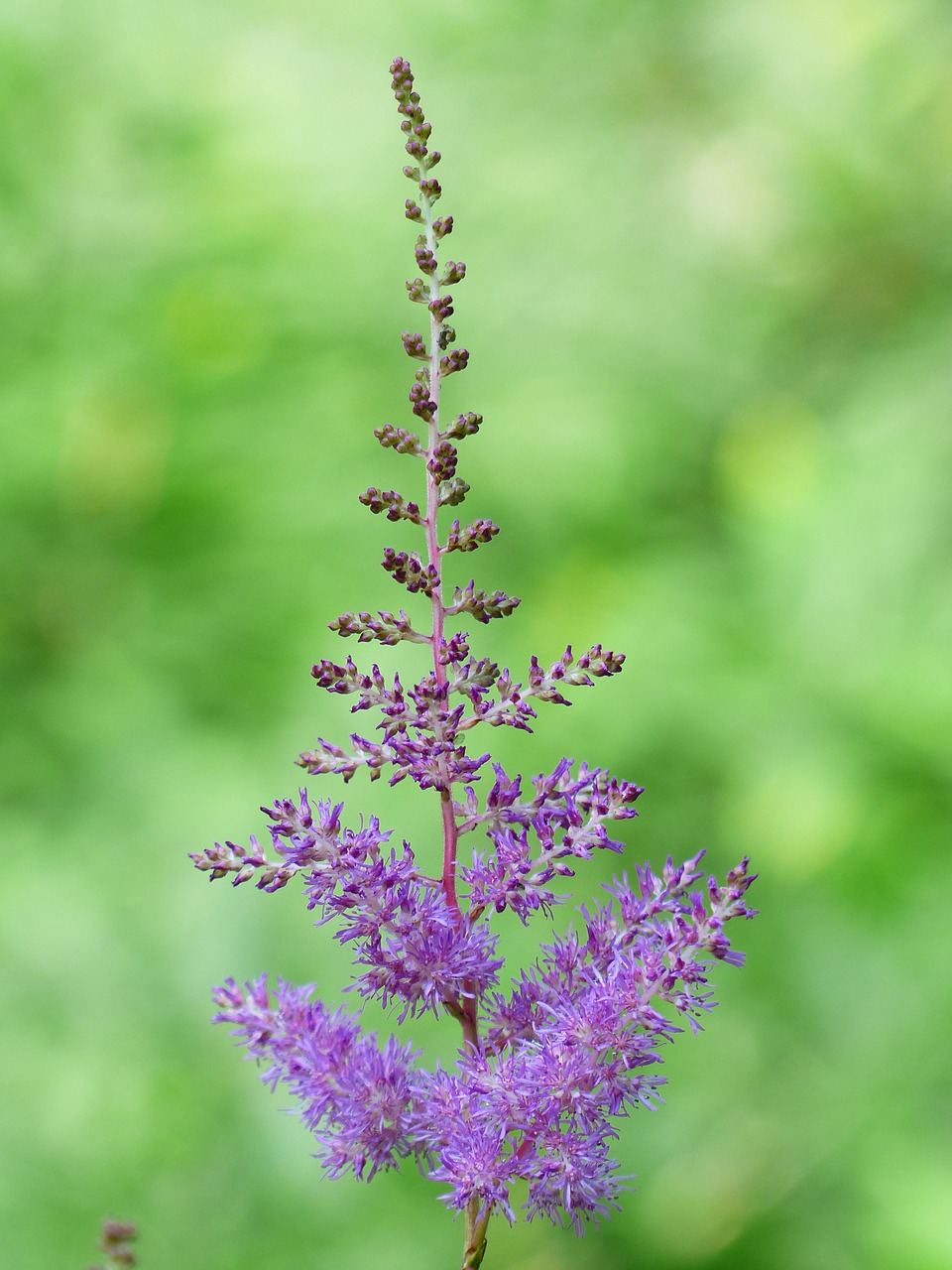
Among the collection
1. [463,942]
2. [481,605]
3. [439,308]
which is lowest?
[463,942]

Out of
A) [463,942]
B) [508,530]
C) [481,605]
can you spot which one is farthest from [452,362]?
[508,530]

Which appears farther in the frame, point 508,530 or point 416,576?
point 508,530

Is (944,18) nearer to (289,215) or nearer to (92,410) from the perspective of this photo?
(289,215)

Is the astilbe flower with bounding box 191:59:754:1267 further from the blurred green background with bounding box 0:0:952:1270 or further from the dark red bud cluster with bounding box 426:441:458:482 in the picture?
the blurred green background with bounding box 0:0:952:1270

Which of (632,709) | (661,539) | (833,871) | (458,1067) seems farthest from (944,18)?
(458,1067)

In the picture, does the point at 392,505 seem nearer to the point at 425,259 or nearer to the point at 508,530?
the point at 425,259

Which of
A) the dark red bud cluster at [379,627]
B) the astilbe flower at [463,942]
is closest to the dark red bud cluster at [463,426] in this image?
the astilbe flower at [463,942]

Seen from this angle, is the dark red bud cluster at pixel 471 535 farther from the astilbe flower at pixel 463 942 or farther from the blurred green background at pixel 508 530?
the blurred green background at pixel 508 530
